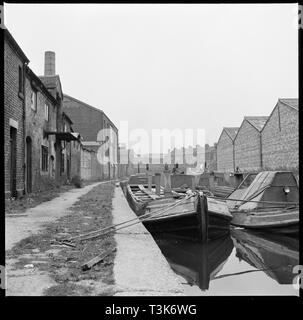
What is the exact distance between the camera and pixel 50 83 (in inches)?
926

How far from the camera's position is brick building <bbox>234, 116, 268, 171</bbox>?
3288 centimetres

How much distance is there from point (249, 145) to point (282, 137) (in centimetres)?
764

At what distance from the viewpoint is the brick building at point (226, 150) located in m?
41.4

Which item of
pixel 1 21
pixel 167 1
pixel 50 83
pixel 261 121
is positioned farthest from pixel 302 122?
pixel 261 121

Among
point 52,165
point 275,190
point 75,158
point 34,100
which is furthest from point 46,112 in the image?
point 275,190

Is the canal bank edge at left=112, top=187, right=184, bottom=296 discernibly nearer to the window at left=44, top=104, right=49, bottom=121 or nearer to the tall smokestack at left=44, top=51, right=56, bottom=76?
the window at left=44, top=104, right=49, bottom=121

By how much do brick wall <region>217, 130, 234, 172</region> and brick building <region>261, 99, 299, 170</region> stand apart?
1057 cm

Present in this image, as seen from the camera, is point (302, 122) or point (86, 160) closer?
point (302, 122)

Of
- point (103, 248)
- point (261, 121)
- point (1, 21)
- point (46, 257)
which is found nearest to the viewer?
point (1, 21)

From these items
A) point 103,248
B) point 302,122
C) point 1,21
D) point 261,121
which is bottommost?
point 103,248

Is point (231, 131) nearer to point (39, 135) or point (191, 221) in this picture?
point (39, 135)
